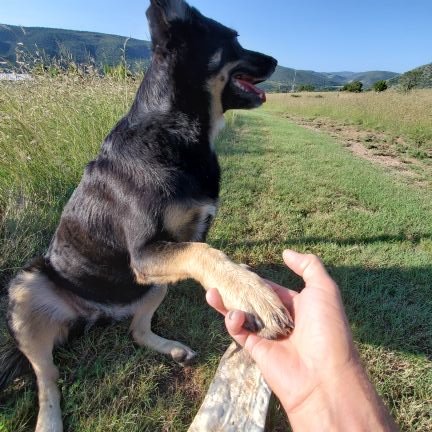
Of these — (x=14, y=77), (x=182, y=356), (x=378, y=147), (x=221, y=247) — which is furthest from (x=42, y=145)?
(x=378, y=147)

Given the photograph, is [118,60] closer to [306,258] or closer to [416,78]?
[306,258]

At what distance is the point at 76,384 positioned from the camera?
7.37 feet

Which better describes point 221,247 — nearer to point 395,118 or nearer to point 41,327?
point 41,327

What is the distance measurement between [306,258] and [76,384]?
1692 millimetres

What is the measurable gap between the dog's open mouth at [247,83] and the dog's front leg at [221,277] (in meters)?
1.30

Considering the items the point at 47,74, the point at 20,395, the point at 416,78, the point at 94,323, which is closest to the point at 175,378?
the point at 94,323

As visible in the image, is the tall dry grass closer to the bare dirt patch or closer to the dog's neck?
the dog's neck

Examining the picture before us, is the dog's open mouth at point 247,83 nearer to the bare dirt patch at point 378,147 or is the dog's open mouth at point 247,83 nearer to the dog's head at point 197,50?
the dog's head at point 197,50

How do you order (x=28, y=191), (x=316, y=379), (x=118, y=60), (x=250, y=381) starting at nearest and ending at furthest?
(x=316, y=379) → (x=250, y=381) → (x=28, y=191) → (x=118, y=60)

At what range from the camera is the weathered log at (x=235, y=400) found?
1856mm

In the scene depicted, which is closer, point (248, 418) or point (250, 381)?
point (248, 418)

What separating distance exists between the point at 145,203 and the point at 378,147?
34.8ft

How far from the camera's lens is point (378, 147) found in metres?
10.9

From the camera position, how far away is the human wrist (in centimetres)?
138
